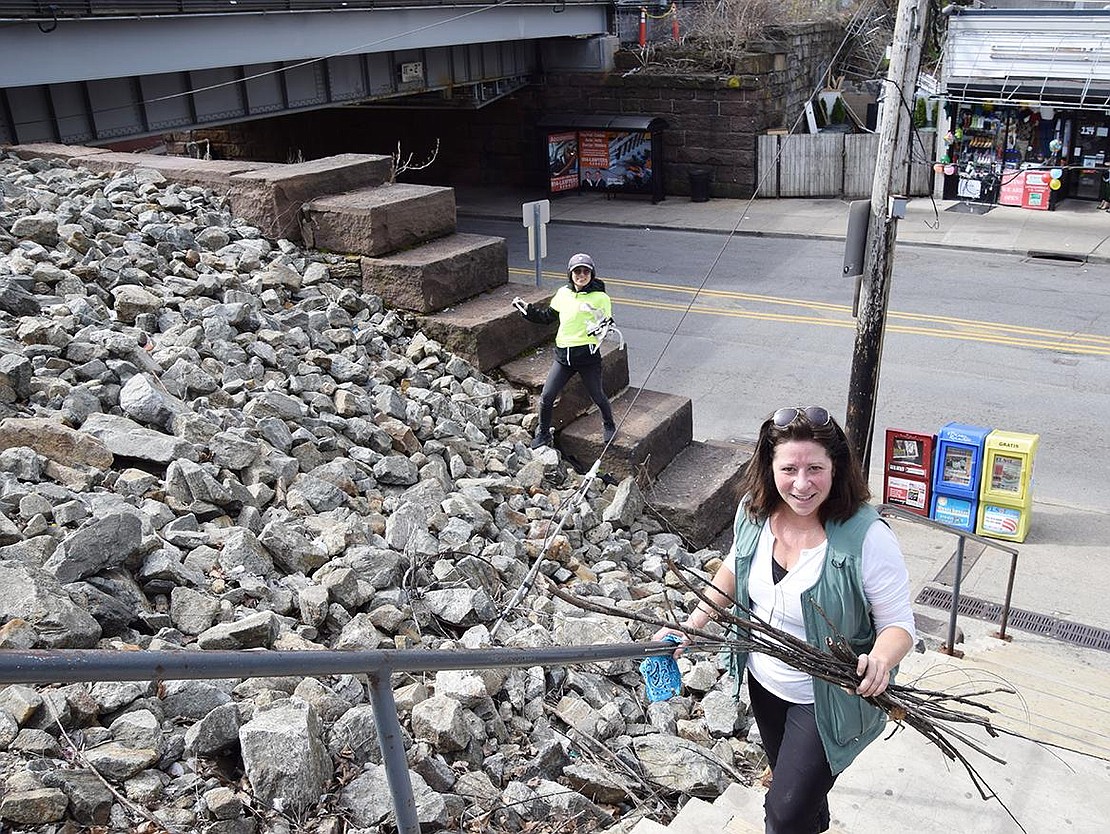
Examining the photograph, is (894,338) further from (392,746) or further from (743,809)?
(392,746)

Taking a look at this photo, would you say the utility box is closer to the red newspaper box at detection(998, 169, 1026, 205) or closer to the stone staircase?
the stone staircase

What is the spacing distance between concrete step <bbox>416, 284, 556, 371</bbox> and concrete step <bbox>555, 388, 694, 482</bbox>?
0.98 meters

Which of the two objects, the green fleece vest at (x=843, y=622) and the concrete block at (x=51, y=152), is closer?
the green fleece vest at (x=843, y=622)

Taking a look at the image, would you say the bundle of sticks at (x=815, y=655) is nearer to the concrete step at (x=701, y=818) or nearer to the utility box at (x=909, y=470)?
the concrete step at (x=701, y=818)

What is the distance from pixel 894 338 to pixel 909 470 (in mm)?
5430

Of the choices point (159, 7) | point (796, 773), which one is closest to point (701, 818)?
point (796, 773)

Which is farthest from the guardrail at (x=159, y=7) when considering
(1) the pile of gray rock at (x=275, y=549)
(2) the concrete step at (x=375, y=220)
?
(2) the concrete step at (x=375, y=220)

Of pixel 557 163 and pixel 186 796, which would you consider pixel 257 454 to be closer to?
pixel 186 796

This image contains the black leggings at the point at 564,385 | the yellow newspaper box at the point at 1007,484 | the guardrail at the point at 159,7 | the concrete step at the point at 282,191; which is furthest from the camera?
the guardrail at the point at 159,7

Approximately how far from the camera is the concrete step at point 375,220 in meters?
9.98

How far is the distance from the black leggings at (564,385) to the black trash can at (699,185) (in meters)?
18.2

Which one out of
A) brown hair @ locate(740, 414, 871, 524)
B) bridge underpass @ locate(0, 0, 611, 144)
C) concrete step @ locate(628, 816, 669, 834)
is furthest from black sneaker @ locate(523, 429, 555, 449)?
bridge underpass @ locate(0, 0, 611, 144)

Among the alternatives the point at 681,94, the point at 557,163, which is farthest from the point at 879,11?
the point at 557,163

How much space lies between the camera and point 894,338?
1564cm
